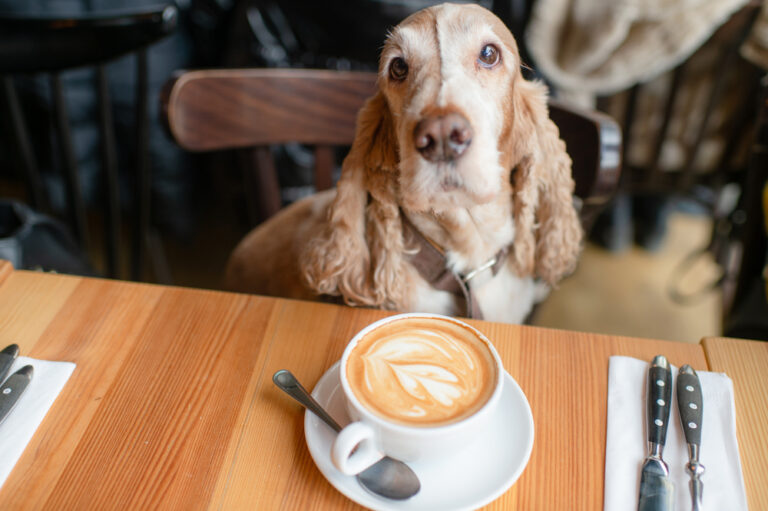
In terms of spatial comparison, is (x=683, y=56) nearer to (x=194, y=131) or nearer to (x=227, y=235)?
(x=194, y=131)

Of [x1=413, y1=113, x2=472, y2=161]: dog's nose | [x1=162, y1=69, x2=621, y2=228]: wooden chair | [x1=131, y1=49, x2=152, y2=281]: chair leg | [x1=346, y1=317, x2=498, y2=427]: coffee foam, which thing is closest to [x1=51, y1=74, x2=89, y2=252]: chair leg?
[x1=131, y1=49, x2=152, y2=281]: chair leg

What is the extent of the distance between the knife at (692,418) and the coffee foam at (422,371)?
8.9 inches

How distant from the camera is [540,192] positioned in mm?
1021

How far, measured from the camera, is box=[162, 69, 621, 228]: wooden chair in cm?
105

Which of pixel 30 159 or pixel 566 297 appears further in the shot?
pixel 566 297

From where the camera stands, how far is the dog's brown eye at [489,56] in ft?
2.80

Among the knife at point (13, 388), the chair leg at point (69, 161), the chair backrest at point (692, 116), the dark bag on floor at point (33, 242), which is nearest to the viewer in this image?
the knife at point (13, 388)

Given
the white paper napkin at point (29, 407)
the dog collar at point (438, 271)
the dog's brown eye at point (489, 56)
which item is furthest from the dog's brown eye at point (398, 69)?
the white paper napkin at point (29, 407)

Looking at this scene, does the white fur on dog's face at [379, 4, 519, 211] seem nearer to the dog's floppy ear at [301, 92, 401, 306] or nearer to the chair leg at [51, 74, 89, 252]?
the dog's floppy ear at [301, 92, 401, 306]

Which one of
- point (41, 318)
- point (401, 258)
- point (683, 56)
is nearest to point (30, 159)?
point (41, 318)

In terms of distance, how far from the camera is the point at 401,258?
3.29ft

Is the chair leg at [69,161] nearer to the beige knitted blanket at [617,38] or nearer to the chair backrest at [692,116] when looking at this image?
the beige knitted blanket at [617,38]

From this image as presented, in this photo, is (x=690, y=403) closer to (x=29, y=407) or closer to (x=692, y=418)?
(x=692, y=418)

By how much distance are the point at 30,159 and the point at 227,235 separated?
93 cm
